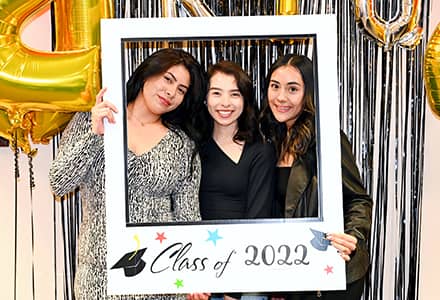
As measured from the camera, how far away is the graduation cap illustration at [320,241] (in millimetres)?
1142

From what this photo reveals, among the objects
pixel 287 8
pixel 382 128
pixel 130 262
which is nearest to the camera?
pixel 130 262

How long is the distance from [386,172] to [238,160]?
496 mm

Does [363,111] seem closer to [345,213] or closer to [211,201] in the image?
[345,213]

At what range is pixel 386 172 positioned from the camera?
1.52 meters

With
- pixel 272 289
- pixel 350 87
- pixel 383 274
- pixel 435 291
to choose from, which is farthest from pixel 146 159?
pixel 435 291

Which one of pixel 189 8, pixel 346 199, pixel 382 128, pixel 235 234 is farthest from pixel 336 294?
pixel 189 8

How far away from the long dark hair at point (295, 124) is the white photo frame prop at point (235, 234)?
0.6 inches

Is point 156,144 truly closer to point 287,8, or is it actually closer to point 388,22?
point 287,8

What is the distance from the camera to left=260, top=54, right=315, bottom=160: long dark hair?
1.15 metres

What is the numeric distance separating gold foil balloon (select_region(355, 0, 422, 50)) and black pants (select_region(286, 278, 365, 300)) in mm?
484

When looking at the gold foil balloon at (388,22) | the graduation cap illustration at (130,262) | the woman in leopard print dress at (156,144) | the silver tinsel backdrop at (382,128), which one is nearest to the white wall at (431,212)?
the silver tinsel backdrop at (382,128)

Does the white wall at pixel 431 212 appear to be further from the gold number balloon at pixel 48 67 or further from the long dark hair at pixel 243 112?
the gold number balloon at pixel 48 67

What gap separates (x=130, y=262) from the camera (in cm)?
114

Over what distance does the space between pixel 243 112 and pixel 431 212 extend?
62 cm
